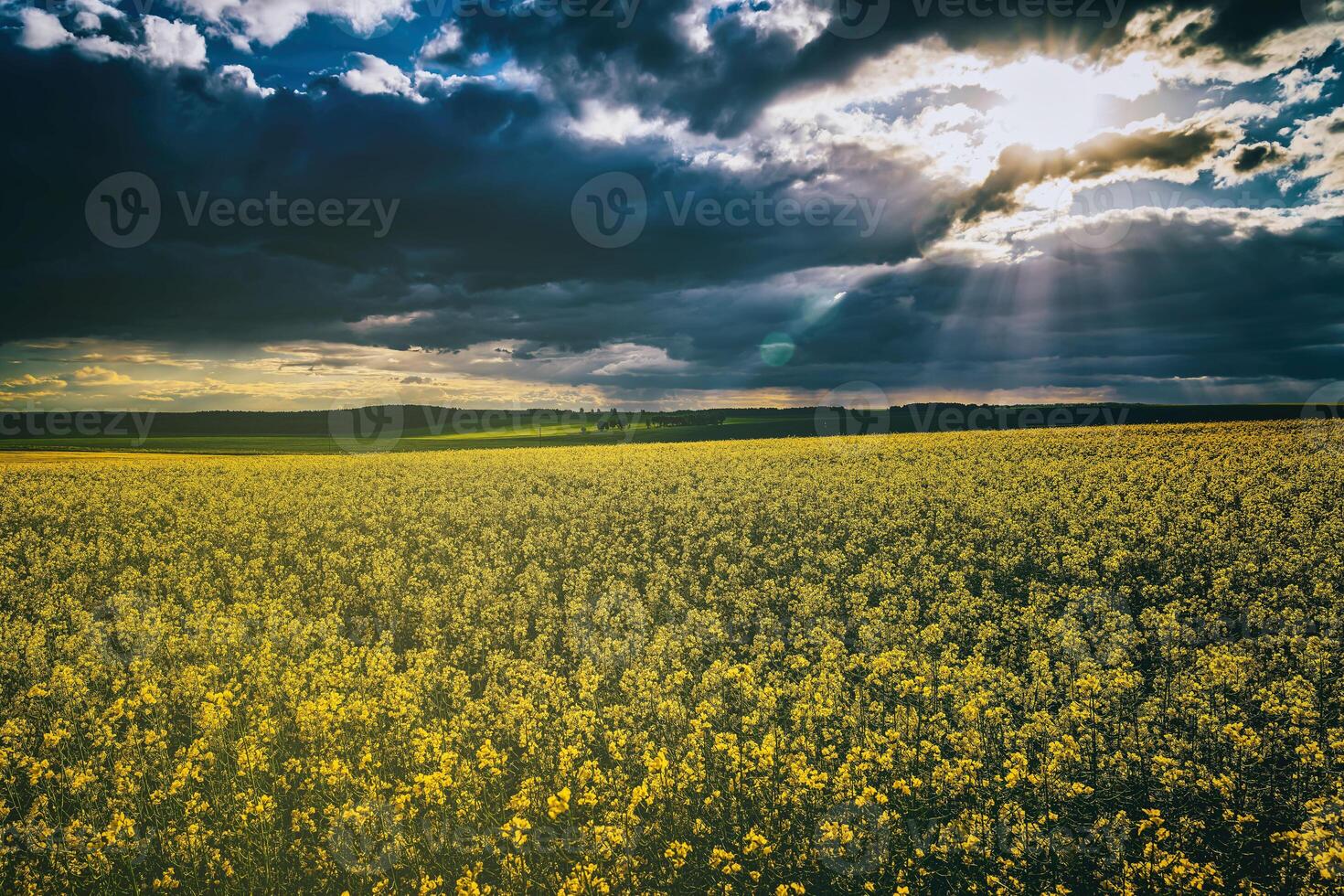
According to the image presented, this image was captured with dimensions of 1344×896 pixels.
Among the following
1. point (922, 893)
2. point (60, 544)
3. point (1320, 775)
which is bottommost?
point (922, 893)

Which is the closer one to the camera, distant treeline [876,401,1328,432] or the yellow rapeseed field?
the yellow rapeseed field

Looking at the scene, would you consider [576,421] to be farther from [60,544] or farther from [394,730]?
[394,730]

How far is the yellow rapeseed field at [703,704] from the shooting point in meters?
5.60

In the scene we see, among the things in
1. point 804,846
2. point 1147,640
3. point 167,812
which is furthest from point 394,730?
point 1147,640

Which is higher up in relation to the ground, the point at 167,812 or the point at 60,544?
the point at 60,544

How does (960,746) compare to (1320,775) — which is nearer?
(1320,775)

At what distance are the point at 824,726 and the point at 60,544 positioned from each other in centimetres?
2015

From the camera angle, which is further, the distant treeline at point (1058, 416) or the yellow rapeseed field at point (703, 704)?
the distant treeline at point (1058, 416)

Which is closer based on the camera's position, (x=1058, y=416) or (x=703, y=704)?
(x=703, y=704)

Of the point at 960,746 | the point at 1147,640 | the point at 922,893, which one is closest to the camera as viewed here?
the point at 922,893

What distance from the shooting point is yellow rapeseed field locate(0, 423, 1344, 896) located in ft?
18.4

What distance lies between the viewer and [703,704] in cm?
712

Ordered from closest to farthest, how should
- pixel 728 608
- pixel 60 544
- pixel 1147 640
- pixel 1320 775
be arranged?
pixel 1320 775 → pixel 1147 640 → pixel 728 608 → pixel 60 544

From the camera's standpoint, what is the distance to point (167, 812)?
248 inches
